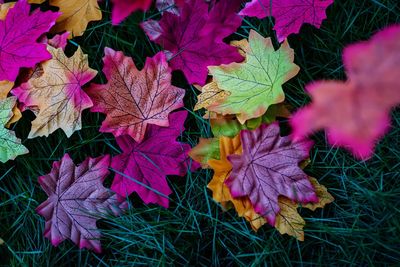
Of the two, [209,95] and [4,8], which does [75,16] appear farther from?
[209,95]

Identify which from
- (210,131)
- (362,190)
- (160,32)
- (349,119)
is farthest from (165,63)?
(349,119)

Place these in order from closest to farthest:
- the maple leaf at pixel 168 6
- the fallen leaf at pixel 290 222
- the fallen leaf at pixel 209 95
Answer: the fallen leaf at pixel 290 222
the fallen leaf at pixel 209 95
the maple leaf at pixel 168 6

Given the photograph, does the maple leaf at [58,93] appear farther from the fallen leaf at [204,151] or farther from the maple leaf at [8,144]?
the fallen leaf at [204,151]

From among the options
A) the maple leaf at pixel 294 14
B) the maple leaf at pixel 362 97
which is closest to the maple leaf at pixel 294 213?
the maple leaf at pixel 294 14

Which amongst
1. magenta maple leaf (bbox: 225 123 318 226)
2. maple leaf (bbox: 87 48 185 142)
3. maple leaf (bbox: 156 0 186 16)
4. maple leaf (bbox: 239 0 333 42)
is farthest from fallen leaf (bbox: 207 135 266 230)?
maple leaf (bbox: 156 0 186 16)

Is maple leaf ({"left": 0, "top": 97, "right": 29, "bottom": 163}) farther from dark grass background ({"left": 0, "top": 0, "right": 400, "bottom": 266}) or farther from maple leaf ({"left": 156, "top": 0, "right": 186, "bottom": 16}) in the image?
maple leaf ({"left": 156, "top": 0, "right": 186, "bottom": 16})

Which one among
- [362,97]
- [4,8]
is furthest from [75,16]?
[362,97]
